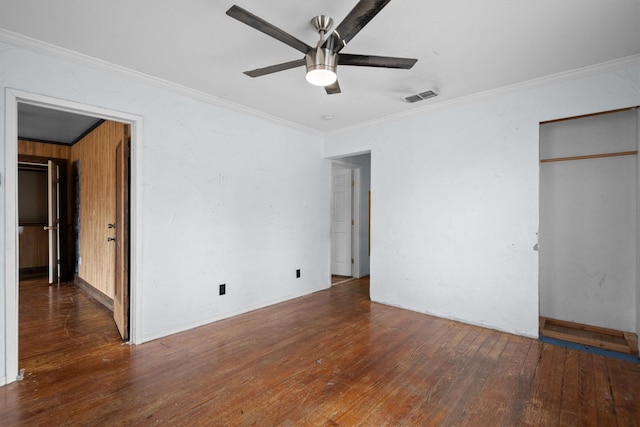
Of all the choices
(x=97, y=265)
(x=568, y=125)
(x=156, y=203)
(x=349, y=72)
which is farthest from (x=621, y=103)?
(x=97, y=265)

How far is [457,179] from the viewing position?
11.7 ft

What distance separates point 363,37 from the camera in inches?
88.9

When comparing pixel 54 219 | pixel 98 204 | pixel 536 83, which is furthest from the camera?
pixel 54 219

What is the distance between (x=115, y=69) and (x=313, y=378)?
10.3 feet

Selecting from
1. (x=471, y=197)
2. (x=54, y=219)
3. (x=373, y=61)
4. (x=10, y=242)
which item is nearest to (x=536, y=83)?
(x=471, y=197)

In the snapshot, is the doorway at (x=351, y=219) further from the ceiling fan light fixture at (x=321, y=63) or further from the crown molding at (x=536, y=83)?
the ceiling fan light fixture at (x=321, y=63)

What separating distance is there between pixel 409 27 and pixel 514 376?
9.04ft

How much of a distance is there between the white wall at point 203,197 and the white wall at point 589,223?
3.09 meters

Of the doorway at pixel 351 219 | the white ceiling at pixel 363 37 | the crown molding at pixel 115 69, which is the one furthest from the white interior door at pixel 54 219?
the doorway at pixel 351 219

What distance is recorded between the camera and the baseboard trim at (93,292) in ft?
13.3

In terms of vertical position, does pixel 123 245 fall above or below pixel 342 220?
below

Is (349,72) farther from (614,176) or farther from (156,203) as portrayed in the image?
(614,176)

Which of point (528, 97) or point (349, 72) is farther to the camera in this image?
point (528, 97)

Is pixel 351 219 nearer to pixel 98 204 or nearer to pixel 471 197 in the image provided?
pixel 471 197
